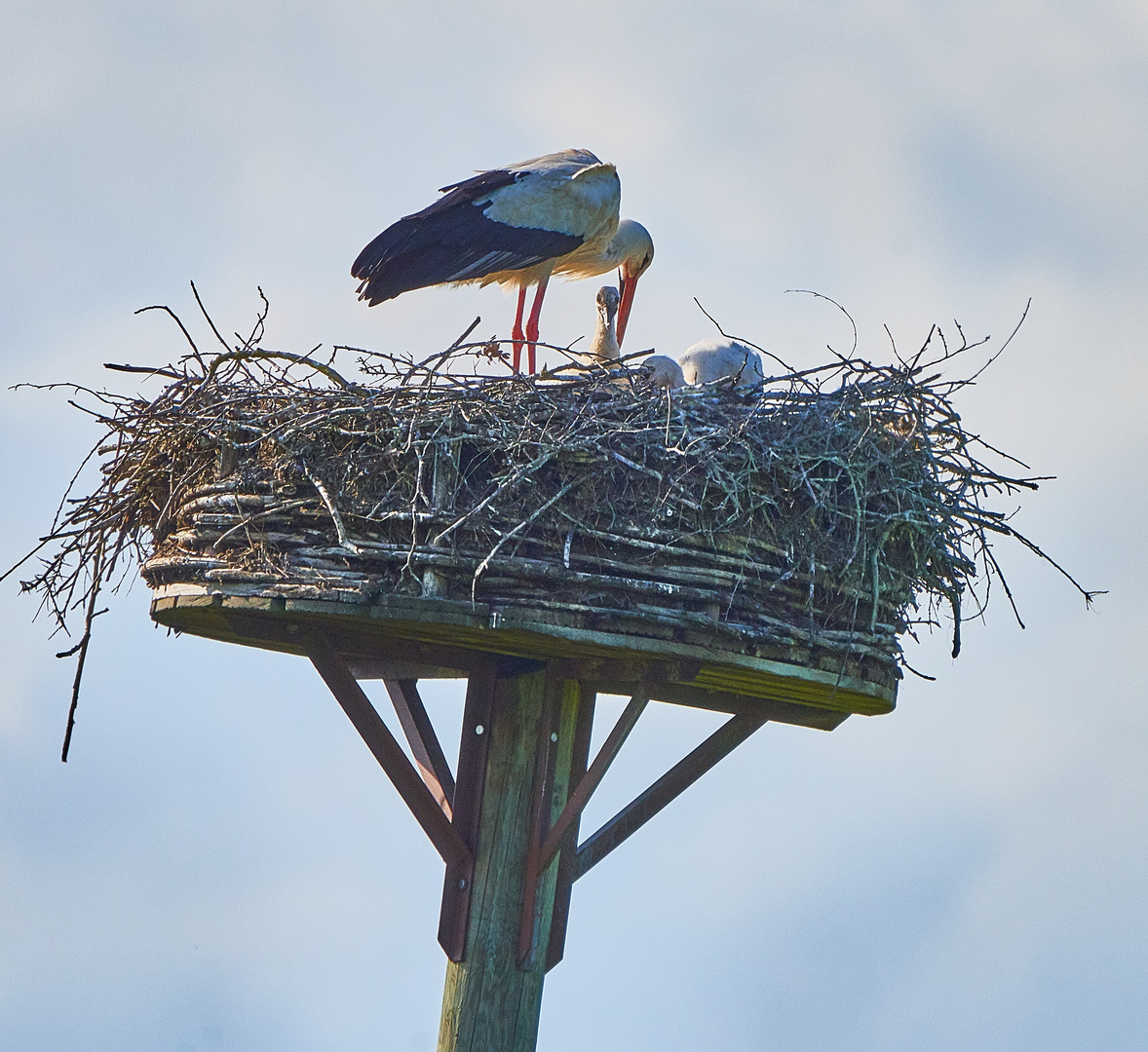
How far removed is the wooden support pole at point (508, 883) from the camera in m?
5.21

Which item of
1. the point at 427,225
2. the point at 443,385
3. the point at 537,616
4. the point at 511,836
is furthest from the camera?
the point at 427,225

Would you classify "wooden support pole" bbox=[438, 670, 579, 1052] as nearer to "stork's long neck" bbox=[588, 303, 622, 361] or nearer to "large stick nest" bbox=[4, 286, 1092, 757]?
"large stick nest" bbox=[4, 286, 1092, 757]

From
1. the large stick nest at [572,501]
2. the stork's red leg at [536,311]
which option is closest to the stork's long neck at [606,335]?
the stork's red leg at [536,311]

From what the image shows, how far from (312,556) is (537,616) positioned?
2.30 ft

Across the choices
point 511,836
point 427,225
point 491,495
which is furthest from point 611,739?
point 427,225

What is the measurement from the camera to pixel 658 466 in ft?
16.0

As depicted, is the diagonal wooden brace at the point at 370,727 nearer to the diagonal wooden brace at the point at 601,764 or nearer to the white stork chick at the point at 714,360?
the diagonal wooden brace at the point at 601,764

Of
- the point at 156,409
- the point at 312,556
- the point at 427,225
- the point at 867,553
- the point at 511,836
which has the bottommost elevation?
the point at 511,836

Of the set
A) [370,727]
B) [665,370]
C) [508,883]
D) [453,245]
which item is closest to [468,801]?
[508,883]

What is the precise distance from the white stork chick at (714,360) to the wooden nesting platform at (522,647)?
1453 millimetres

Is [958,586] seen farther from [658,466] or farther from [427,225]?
[427,225]

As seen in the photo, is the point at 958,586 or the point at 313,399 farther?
the point at 958,586

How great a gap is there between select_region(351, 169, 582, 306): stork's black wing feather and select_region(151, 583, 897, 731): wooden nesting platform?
1744 millimetres

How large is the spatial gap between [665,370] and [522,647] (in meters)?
1.61
